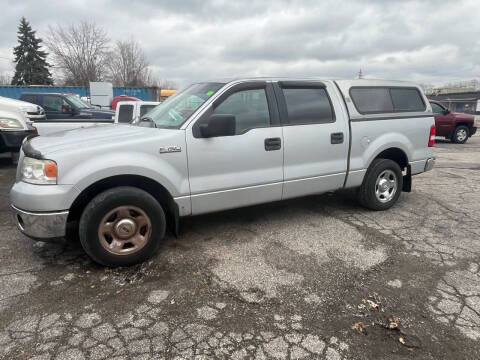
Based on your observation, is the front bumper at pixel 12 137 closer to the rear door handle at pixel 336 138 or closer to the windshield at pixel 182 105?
the windshield at pixel 182 105

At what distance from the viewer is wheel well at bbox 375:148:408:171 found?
15.9ft

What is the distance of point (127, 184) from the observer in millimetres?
3359

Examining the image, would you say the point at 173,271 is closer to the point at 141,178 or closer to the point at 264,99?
the point at 141,178

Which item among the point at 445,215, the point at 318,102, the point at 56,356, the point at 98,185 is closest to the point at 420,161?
the point at 445,215

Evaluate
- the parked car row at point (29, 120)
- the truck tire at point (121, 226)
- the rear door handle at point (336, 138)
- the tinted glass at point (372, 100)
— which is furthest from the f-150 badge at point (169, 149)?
the parked car row at point (29, 120)

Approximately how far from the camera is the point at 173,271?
10.6 ft

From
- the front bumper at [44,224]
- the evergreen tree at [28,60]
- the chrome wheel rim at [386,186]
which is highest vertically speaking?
the evergreen tree at [28,60]

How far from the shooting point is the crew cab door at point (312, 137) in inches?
156

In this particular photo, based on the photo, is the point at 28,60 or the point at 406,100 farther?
the point at 28,60

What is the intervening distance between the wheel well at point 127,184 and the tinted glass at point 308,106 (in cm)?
169

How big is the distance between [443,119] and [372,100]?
1098 centimetres

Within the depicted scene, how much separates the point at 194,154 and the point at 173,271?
117 centimetres

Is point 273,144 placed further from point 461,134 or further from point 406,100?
point 461,134

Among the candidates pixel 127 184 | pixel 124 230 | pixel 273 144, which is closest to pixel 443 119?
pixel 273 144
